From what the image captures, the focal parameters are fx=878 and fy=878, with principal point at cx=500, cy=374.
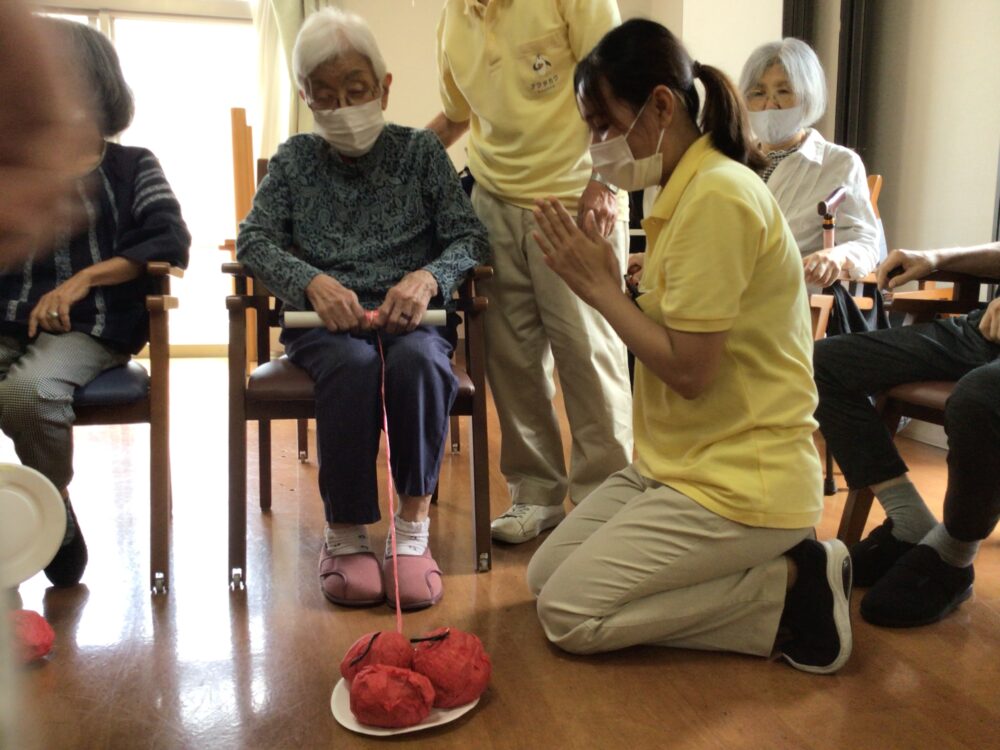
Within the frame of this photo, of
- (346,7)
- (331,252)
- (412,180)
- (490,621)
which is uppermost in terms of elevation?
(346,7)

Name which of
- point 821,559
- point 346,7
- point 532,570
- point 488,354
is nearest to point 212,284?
point 346,7

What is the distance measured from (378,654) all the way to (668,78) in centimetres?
95

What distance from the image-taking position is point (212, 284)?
5395 millimetres

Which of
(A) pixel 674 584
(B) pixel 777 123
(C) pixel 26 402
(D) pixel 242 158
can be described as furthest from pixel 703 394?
(D) pixel 242 158

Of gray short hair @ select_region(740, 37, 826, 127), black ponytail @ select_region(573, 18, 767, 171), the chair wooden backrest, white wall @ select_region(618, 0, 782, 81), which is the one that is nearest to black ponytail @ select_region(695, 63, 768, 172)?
black ponytail @ select_region(573, 18, 767, 171)

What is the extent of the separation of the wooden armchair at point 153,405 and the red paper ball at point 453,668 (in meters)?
0.65

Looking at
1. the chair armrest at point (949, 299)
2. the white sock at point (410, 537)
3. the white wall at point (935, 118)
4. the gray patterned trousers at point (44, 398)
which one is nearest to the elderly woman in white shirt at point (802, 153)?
the chair armrest at point (949, 299)

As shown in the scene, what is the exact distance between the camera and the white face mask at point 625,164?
1.39 m

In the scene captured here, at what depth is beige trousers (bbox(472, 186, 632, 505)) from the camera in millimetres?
1928

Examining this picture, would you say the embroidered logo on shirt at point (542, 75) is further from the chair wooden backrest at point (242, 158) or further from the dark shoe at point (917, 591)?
the chair wooden backrest at point (242, 158)

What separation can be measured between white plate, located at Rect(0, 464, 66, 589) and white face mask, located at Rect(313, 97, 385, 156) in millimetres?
892

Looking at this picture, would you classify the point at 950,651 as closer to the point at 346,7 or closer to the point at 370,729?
the point at 370,729

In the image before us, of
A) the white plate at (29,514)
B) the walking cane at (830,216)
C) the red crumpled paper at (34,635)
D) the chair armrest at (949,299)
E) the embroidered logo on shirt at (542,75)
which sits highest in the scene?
the embroidered logo on shirt at (542,75)

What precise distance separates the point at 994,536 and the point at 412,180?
152 cm
